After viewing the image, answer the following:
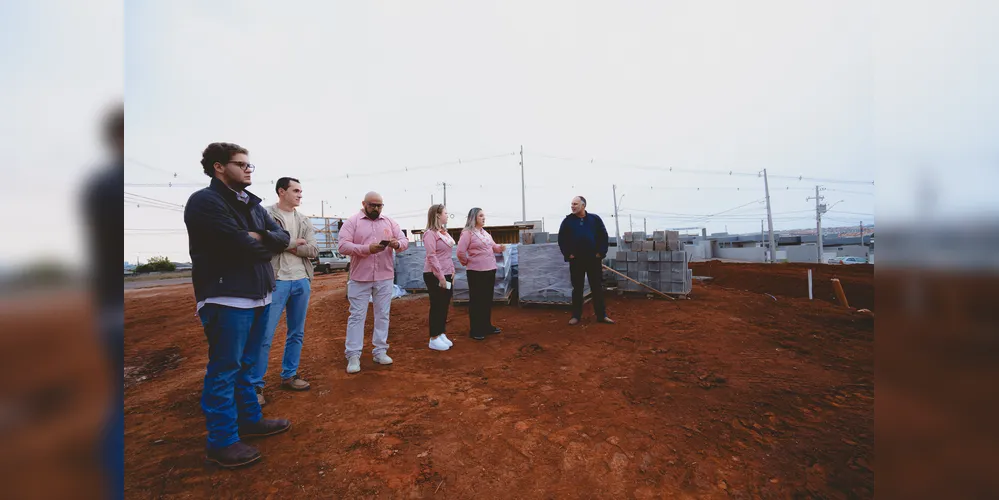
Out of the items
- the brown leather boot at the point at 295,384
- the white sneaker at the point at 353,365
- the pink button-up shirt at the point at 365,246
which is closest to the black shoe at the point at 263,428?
the brown leather boot at the point at 295,384

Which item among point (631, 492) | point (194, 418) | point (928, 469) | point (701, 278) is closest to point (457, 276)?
point (194, 418)

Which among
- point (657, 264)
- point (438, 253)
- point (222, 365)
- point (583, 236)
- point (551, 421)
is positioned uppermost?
point (583, 236)

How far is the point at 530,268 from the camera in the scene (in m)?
6.63

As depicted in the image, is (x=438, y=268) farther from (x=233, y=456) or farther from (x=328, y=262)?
(x=328, y=262)

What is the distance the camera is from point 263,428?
227 cm

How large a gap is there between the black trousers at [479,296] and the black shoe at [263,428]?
92.8 inches

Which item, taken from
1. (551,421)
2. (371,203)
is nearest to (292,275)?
(371,203)

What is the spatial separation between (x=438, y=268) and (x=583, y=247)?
2.11 m

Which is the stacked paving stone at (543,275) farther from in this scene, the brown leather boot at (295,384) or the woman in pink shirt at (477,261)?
the brown leather boot at (295,384)

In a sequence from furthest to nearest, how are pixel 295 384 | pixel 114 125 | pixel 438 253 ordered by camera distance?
pixel 438 253, pixel 295 384, pixel 114 125

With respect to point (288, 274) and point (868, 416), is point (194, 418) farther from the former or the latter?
point (868, 416)

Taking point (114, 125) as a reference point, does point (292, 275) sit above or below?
below

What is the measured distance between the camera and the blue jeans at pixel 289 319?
2.71m

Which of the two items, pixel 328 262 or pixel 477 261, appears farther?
pixel 328 262
